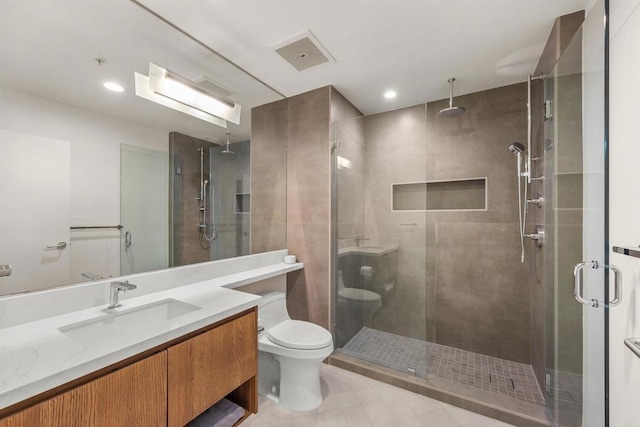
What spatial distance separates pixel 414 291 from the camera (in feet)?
7.55

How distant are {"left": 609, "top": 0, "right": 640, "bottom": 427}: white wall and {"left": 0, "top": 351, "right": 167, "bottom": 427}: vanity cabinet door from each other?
1699 millimetres

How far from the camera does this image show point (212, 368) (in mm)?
1200

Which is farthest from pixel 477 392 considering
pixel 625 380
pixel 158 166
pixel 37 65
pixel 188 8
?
pixel 37 65

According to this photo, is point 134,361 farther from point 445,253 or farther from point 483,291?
point 483,291

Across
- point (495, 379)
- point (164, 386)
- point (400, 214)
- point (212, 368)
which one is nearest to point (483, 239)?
point (400, 214)

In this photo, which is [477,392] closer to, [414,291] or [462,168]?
[414,291]

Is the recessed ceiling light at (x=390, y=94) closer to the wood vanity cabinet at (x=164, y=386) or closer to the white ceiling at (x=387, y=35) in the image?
the white ceiling at (x=387, y=35)

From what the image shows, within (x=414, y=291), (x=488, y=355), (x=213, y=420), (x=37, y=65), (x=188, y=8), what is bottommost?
(x=488, y=355)

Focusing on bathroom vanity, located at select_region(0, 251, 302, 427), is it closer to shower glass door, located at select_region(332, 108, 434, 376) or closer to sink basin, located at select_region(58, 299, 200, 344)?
sink basin, located at select_region(58, 299, 200, 344)

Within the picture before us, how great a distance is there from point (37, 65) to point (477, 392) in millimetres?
3131

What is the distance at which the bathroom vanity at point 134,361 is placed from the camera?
75 cm

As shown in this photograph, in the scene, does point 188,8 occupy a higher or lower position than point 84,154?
higher

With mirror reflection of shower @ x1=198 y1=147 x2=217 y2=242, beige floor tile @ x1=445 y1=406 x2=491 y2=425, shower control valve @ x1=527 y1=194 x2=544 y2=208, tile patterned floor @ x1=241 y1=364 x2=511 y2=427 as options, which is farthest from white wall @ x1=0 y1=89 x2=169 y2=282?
shower control valve @ x1=527 y1=194 x2=544 y2=208

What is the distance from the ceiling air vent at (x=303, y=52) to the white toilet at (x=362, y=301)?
1877 mm
